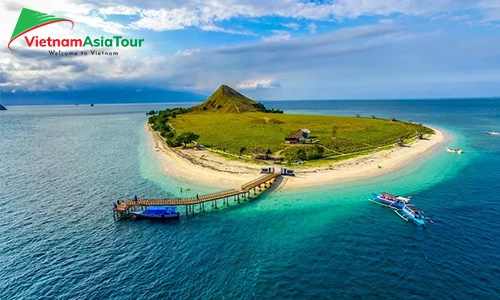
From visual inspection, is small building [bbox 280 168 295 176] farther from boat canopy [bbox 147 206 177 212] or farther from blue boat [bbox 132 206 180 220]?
blue boat [bbox 132 206 180 220]

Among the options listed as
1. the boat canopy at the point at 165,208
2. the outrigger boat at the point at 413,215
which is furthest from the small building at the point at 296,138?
the boat canopy at the point at 165,208

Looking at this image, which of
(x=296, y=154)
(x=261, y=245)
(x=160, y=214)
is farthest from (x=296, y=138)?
(x=261, y=245)

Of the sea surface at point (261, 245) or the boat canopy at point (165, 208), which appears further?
the boat canopy at point (165, 208)

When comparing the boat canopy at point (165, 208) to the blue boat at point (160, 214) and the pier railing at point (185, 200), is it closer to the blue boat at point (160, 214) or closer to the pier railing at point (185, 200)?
the blue boat at point (160, 214)

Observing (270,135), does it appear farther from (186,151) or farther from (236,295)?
(236,295)

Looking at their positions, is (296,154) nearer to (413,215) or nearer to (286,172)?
(286,172)
